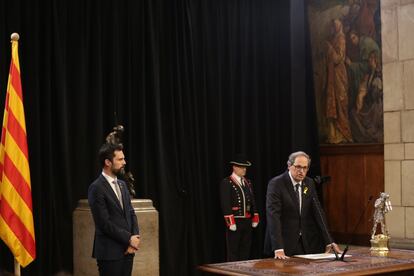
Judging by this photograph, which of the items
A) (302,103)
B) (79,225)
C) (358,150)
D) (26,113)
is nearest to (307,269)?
(79,225)

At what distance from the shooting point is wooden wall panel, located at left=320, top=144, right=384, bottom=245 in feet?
30.9

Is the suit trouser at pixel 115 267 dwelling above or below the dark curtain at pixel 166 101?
below

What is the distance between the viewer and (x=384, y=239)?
6.00 metres

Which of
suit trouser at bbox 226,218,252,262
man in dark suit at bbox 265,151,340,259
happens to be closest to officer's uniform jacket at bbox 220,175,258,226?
suit trouser at bbox 226,218,252,262

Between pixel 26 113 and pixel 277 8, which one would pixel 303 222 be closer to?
pixel 26 113

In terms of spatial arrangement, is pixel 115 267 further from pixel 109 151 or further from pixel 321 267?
pixel 321 267

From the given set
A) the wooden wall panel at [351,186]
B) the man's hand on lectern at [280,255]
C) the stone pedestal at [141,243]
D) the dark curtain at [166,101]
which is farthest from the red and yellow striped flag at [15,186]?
the wooden wall panel at [351,186]

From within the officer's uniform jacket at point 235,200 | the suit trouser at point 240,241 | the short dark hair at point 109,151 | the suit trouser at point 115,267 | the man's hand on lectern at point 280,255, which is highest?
the short dark hair at point 109,151

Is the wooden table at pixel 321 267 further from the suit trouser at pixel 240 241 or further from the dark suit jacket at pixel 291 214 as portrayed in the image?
the suit trouser at pixel 240 241

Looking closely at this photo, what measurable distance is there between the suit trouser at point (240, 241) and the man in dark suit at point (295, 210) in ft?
8.30

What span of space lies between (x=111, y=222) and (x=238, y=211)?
334 centimetres

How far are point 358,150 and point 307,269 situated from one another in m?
5.11

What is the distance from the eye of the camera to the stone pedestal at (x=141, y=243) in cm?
718

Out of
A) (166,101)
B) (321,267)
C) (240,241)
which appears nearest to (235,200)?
(240,241)
